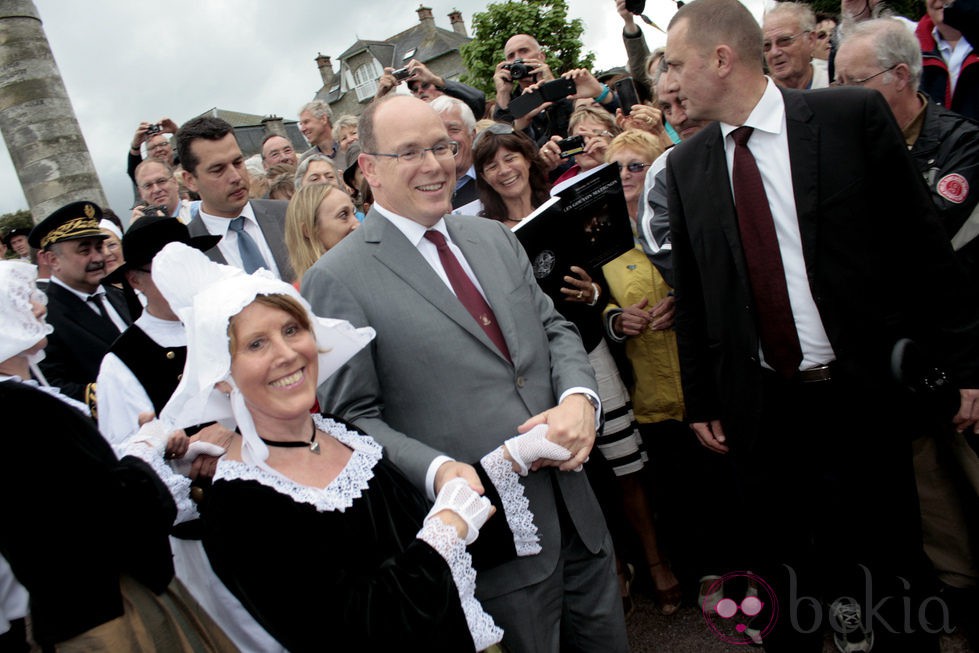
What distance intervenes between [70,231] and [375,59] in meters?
50.8

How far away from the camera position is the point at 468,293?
92.7 inches

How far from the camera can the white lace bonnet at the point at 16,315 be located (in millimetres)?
2129

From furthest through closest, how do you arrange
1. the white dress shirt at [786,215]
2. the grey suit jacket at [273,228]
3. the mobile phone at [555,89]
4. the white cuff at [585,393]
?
the mobile phone at [555,89]
the grey suit jacket at [273,228]
the white dress shirt at [786,215]
the white cuff at [585,393]

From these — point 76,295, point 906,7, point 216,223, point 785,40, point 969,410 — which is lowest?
point 969,410

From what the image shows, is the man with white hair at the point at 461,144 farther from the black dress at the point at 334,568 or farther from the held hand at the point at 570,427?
the black dress at the point at 334,568

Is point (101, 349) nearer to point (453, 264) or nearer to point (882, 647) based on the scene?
point (453, 264)

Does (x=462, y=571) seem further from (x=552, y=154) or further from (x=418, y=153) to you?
(x=552, y=154)

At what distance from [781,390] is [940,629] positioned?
4.21 ft

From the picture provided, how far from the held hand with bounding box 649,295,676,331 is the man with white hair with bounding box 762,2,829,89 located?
83.2 inches

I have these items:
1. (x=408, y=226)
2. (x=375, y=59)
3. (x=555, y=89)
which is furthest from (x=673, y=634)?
(x=375, y=59)

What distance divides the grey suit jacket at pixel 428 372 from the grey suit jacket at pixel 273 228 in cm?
199

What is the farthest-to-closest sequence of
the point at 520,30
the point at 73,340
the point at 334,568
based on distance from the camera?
the point at 520,30, the point at 73,340, the point at 334,568

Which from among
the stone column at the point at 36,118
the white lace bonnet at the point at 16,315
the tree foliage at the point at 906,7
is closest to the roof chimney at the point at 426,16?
the tree foliage at the point at 906,7

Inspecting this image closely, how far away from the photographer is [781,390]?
262cm
